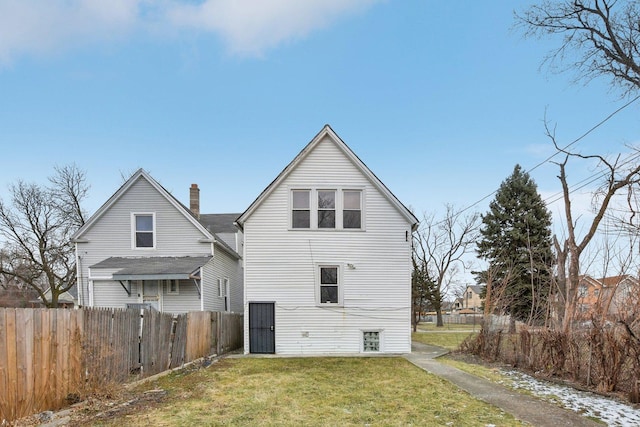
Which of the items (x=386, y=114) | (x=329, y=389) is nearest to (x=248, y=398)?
(x=329, y=389)

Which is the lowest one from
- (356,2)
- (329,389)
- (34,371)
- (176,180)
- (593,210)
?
(329,389)

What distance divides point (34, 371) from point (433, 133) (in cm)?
1872

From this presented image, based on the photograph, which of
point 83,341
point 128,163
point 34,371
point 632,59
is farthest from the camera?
point 128,163

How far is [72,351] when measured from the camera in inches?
258

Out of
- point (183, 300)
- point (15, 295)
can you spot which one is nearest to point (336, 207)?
point (183, 300)

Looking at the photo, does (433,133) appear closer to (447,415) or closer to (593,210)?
(593,210)

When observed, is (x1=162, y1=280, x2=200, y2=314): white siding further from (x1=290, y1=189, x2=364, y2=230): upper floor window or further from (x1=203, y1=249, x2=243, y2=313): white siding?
(x1=290, y1=189, x2=364, y2=230): upper floor window

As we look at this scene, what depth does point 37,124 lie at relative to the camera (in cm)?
2023

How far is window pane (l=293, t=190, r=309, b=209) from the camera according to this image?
49.1ft

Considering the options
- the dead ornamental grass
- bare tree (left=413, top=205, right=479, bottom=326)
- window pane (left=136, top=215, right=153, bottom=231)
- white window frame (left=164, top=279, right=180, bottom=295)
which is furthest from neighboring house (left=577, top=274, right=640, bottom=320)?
bare tree (left=413, top=205, right=479, bottom=326)

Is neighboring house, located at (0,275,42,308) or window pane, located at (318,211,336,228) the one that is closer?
window pane, located at (318,211,336,228)

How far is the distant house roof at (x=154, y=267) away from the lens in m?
14.9

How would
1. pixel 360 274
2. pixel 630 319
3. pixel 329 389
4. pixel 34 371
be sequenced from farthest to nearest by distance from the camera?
pixel 360 274 < pixel 329 389 < pixel 630 319 < pixel 34 371

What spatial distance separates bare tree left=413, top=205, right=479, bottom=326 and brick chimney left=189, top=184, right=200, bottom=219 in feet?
70.0
